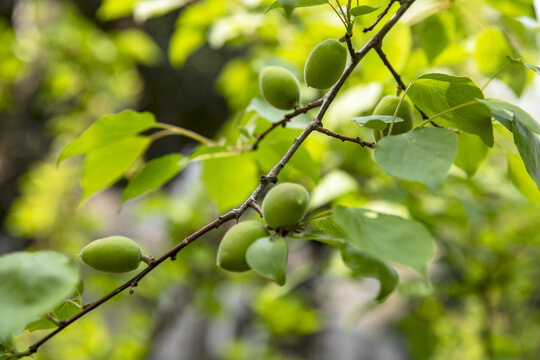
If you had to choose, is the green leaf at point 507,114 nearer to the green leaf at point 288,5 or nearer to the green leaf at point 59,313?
the green leaf at point 288,5

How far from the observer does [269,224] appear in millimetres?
319

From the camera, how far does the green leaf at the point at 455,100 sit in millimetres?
335

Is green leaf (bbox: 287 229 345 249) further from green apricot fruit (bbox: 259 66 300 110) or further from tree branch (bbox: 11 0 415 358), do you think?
green apricot fruit (bbox: 259 66 300 110)

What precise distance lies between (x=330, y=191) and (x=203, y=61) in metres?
2.78

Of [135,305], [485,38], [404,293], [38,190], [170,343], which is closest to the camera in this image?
[485,38]

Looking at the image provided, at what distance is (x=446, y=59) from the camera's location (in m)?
0.69

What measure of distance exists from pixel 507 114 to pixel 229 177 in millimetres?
368

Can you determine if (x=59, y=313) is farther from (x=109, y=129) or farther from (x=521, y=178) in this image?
(x=521, y=178)

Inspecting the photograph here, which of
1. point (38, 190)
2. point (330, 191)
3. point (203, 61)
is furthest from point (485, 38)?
point (203, 61)

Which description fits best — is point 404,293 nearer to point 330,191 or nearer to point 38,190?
point 330,191

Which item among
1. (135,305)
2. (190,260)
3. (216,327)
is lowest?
(216,327)

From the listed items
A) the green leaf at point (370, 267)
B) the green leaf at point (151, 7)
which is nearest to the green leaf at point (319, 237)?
the green leaf at point (370, 267)

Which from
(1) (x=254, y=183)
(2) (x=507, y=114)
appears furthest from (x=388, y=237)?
(1) (x=254, y=183)

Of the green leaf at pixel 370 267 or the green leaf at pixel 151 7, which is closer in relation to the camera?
the green leaf at pixel 370 267
